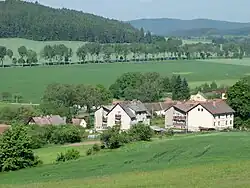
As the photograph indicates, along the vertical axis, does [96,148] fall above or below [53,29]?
below

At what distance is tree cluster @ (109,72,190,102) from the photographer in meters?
69.4

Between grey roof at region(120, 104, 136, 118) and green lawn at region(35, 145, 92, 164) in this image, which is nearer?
green lawn at region(35, 145, 92, 164)

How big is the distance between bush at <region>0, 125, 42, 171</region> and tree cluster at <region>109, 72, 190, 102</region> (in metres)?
37.5

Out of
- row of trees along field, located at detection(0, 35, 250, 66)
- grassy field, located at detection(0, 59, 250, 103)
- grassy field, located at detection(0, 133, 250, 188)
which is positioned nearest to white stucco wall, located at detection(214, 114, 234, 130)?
grassy field, located at detection(0, 133, 250, 188)

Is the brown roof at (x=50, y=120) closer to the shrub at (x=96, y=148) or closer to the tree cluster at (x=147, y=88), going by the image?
the shrub at (x=96, y=148)

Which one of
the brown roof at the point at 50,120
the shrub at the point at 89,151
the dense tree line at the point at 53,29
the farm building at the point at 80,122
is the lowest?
the farm building at the point at 80,122

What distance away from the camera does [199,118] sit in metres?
51.3

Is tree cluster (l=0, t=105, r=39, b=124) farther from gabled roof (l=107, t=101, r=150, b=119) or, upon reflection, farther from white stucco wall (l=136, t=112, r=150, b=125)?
white stucco wall (l=136, t=112, r=150, b=125)

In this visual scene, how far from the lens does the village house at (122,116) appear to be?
52031 mm

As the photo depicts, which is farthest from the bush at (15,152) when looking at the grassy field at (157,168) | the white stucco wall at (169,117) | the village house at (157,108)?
the village house at (157,108)

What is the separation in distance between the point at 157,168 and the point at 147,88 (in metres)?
43.8

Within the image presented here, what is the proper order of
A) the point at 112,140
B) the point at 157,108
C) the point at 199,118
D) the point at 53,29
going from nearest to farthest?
the point at 112,140
the point at 199,118
the point at 157,108
the point at 53,29

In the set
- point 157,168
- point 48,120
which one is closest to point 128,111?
point 48,120

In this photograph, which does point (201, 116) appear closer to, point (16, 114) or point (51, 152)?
point (16, 114)
